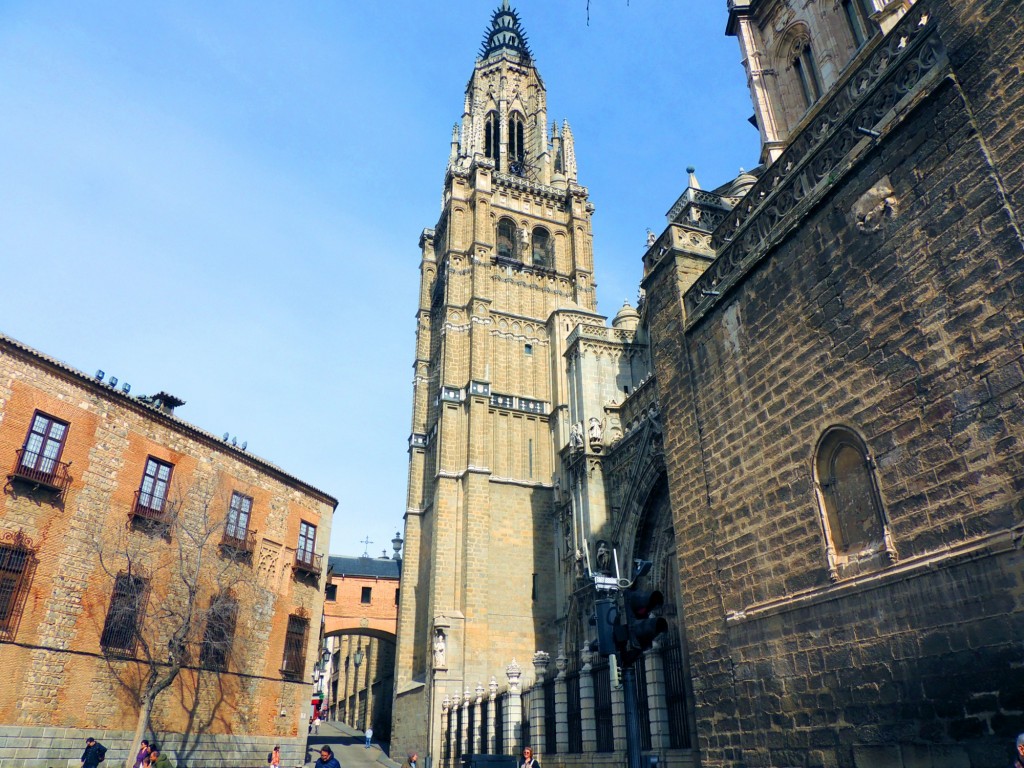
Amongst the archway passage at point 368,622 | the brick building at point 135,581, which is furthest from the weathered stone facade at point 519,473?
the archway passage at point 368,622

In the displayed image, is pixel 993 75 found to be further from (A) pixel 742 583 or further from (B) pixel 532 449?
(B) pixel 532 449

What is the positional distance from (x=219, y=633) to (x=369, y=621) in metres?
20.2

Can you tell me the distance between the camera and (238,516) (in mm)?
24312

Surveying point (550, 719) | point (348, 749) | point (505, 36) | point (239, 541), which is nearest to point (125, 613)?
point (239, 541)

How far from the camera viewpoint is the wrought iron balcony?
17672 mm

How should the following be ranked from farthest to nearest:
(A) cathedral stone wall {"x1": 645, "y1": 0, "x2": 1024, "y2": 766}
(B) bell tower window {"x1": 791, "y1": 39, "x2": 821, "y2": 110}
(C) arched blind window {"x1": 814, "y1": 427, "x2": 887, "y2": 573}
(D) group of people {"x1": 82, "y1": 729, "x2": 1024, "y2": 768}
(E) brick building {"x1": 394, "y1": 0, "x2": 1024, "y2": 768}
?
1. (B) bell tower window {"x1": 791, "y1": 39, "x2": 821, "y2": 110}
2. (D) group of people {"x1": 82, "y1": 729, "x2": 1024, "y2": 768}
3. (C) arched blind window {"x1": 814, "y1": 427, "x2": 887, "y2": 573}
4. (E) brick building {"x1": 394, "y1": 0, "x2": 1024, "y2": 768}
5. (A) cathedral stone wall {"x1": 645, "y1": 0, "x2": 1024, "y2": 766}

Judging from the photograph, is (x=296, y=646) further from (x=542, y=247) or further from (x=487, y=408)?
(x=542, y=247)

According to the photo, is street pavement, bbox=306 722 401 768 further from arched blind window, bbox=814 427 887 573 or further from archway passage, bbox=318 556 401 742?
arched blind window, bbox=814 427 887 573

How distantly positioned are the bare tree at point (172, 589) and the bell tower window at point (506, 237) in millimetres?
22195

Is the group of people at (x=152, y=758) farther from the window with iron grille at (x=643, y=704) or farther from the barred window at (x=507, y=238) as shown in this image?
the barred window at (x=507, y=238)

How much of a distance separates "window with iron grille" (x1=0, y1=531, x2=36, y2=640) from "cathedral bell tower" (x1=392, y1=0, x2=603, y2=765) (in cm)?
1326

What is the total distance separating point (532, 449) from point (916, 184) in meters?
25.8

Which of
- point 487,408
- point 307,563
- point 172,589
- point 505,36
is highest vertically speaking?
point 505,36

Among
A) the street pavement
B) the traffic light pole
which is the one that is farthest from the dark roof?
the traffic light pole
